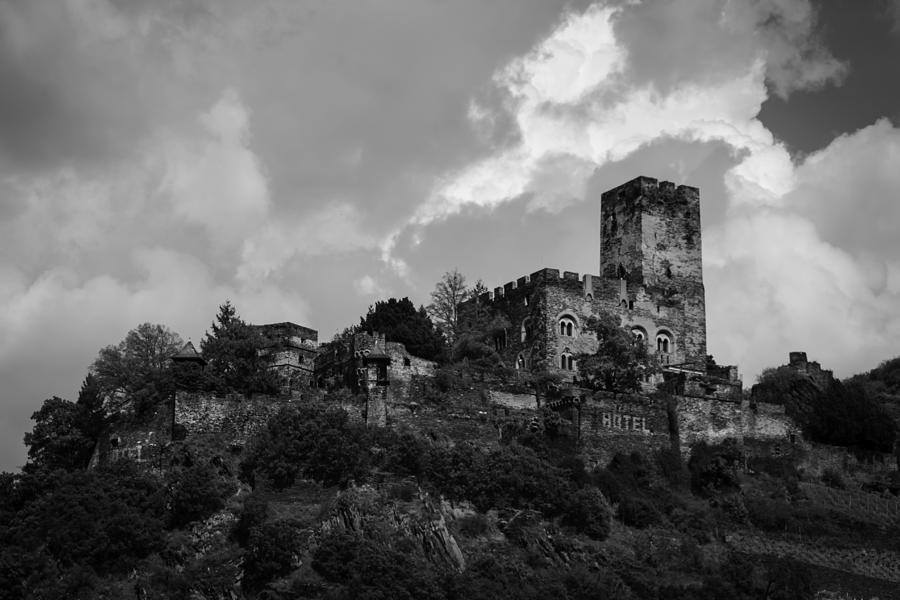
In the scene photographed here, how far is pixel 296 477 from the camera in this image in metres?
59.2

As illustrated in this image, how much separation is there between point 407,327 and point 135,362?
41.6 feet

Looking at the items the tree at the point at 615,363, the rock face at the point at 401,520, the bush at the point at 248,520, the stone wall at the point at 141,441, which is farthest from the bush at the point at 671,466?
the stone wall at the point at 141,441

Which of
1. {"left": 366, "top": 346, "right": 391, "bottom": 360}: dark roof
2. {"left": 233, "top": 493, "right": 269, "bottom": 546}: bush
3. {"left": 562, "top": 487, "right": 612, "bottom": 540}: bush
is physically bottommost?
{"left": 233, "top": 493, "right": 269, "bottom": 546}: bush

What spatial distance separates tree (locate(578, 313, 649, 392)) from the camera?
71.1 m

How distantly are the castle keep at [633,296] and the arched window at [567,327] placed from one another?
0.05 metres

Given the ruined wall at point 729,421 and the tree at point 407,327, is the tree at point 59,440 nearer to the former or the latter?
the tree at point 407,327

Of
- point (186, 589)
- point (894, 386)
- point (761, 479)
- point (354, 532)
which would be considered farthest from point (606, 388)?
point (894, 386)

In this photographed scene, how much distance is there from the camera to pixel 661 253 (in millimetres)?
81625

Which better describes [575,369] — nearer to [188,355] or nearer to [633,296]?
[633,296]

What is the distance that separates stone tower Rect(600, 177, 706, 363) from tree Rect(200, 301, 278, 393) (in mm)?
20446

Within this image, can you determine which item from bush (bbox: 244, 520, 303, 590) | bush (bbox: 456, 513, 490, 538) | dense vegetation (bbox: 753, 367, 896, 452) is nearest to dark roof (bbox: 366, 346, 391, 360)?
bush (bbox: 456, 513, 490, 538)

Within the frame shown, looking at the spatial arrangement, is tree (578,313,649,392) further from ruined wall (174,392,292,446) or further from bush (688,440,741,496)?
ruined wall (174,392,292,446)

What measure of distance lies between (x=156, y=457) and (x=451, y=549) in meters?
12.3

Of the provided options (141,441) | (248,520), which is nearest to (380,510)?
(248,520)
